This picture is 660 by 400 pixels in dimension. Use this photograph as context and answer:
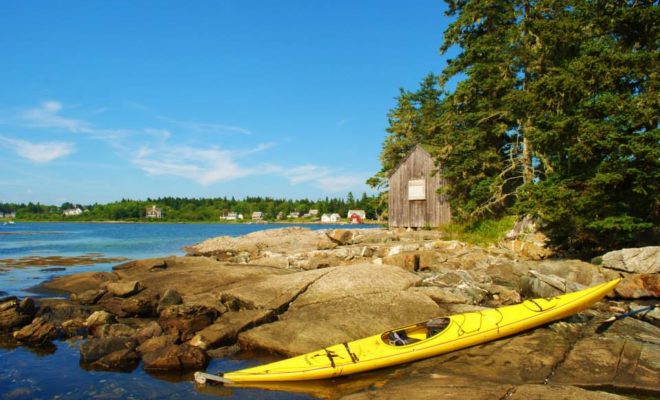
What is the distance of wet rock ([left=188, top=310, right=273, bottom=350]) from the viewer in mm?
10211

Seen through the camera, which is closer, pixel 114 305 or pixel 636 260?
pixel 114 305

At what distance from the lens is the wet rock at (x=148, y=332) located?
415 inches

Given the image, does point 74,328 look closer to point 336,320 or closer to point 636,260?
point 336,320

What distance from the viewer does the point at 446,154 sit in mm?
25625

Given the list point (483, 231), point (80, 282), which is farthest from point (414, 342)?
point (483, 231)

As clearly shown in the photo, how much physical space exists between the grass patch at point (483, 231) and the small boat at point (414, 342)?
39.8 feet

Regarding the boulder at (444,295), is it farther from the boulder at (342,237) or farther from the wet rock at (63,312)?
the boulder at (342,237)

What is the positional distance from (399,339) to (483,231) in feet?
53.4

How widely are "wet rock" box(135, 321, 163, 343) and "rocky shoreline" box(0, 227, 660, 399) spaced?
25 millimetres

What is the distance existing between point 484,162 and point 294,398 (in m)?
19.5

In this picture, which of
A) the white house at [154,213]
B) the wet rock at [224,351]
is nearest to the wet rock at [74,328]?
the wet rock at [224,351]

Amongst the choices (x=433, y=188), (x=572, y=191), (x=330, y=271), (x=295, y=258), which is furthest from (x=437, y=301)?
(x=433, y=188)

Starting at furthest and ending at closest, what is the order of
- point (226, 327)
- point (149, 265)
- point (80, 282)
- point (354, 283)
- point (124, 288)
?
point (149, 265) < point (80, 282) < point (124, 288) < point (354, 283) < point (226, 327)

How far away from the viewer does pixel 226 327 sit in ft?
35.2
